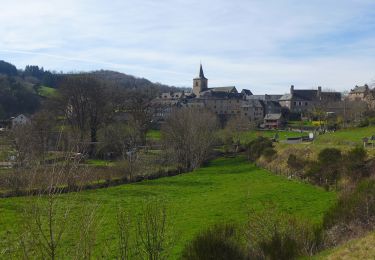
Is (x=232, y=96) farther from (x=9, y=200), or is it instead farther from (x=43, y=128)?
(x=9, y=200)

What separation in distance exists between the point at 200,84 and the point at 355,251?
141216 millimetres

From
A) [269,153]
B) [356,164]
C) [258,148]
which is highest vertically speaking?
[356,164]

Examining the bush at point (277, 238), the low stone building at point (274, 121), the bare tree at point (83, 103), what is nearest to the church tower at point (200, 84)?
the low stone building at point (274, 121)

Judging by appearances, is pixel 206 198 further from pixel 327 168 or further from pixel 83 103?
pixel 83 103

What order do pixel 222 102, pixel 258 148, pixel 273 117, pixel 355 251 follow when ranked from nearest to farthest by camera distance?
pixel 355 251 < pixel 258 148 < pixel 273 117 < pixel 222 102

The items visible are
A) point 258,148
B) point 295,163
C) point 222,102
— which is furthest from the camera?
point 222,102

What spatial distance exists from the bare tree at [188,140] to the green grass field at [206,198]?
502 cm

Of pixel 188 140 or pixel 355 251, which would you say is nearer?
pixel 355 251

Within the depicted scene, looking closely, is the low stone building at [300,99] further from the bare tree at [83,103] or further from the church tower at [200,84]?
the bare tree at [83,103]

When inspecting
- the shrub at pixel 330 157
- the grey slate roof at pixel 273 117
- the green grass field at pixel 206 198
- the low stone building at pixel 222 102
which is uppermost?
the low stone building at pixel 222 102

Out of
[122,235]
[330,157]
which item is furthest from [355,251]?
[330,157]

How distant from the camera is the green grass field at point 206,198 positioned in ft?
75.5

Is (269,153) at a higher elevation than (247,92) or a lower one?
lower

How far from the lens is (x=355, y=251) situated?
459 inches
